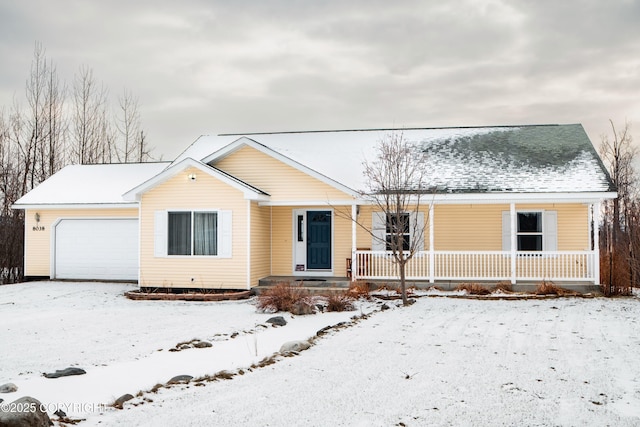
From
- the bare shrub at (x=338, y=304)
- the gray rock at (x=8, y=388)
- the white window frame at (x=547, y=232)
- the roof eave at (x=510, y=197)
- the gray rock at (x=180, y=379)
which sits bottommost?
the gray rock at (x=180, y=379)

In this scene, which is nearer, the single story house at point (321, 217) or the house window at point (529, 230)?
the single story house at point (321, 217)

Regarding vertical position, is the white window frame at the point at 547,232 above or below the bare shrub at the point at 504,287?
above

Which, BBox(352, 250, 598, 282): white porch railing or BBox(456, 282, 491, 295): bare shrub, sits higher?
BBox(352, 250, 598, 282): white porch railing

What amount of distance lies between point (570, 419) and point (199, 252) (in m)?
13.1

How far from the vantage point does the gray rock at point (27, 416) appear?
194 inches

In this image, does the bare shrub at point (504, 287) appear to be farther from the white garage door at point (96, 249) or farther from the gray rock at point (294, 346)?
the white garage door at point (96, 249)

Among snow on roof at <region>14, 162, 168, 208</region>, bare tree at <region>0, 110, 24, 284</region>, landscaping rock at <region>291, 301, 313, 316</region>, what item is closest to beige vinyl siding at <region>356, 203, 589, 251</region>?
landscaping rock at <region>291, 301, 313, 316</region>

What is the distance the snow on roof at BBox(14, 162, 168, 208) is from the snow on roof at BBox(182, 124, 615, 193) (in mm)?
2540

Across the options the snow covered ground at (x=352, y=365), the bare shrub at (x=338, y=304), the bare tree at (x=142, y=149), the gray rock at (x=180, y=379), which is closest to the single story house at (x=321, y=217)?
the bare shrub at (x=338, y=304)

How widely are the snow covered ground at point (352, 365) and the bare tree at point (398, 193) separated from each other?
9.53 ft

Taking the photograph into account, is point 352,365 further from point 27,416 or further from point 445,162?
point 445,162

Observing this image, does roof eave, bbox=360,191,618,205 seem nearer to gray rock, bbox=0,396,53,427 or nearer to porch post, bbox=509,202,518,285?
porch post, bbox=509,202,518,285

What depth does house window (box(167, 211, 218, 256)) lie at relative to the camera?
56.7 feet

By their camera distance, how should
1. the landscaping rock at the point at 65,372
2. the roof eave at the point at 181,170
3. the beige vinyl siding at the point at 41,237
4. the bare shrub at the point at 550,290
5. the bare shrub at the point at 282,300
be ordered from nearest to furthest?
the landscaping rock at the point at 65,372 → the bare shrub at the point at 282,300 → the bare shrub at the point at 550,290 → the roof eave at the point at 181,170 → the beige vinyl siding at the point at 41,237
